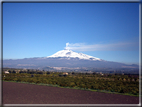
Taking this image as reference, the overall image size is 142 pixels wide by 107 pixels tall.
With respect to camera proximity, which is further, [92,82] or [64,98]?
[92,82]

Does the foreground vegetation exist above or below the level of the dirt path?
below

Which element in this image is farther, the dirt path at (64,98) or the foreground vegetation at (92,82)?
the foreground vegetation at (92,82)

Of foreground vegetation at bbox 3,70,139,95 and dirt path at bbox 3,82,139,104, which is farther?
foreground vegetation at bbox 3,70,139,95

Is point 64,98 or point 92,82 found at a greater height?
point 64,98

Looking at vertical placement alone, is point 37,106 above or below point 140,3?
below

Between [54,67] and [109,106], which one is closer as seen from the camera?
[109,106]

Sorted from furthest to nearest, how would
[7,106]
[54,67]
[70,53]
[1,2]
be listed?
[70,53], [54,67], [7,106], [1,2]

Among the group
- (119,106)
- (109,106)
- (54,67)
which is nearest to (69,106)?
(109,106)

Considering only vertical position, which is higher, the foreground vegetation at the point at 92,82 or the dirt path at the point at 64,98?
the dirt path at the point at 64,98

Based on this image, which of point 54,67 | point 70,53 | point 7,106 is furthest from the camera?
point 70,53

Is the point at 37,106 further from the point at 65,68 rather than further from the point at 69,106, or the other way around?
the point at 65,68
